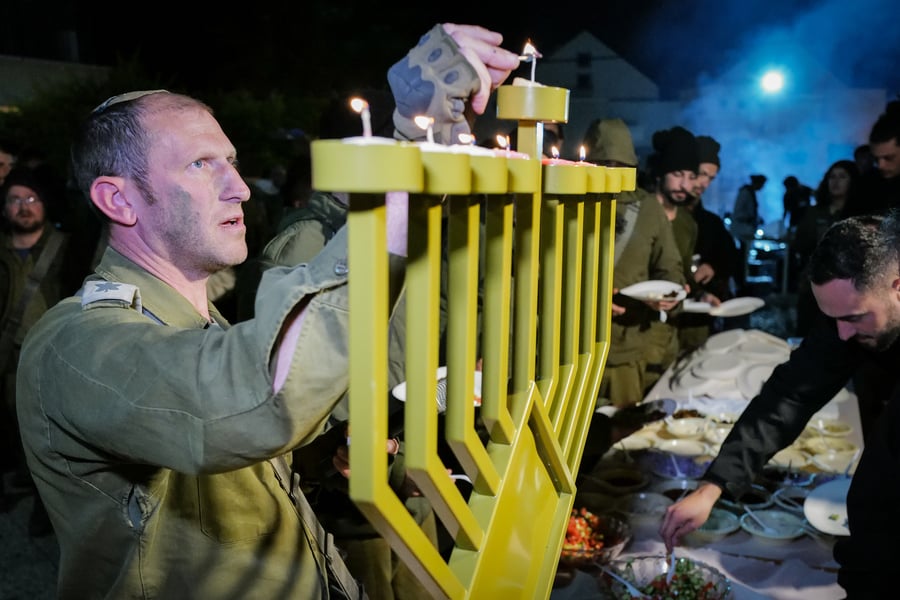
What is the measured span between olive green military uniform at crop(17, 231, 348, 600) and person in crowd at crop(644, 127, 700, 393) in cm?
283

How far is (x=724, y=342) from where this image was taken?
3793 millimetres

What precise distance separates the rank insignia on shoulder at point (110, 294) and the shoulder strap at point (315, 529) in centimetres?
39

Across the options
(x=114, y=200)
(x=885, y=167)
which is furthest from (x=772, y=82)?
(x=114, y=200)

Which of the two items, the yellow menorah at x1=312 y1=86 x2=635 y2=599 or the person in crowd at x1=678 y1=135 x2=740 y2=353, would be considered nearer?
the yellow menorah at x1=312 y1=86 x2=635 y2=599

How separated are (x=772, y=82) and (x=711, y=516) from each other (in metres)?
9.84

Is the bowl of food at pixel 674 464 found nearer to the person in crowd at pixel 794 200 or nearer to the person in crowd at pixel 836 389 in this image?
the person in crowd at pixel 836 389

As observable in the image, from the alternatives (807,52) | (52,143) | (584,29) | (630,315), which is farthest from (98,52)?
(630,315)

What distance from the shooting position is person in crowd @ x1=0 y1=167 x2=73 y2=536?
12.2 ft

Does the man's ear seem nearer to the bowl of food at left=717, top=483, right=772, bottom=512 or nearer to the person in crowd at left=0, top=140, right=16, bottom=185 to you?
the bowl of food at left=717, top=483, right=772, bottom=512

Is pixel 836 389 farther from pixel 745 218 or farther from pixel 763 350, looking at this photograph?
pixel 745 218

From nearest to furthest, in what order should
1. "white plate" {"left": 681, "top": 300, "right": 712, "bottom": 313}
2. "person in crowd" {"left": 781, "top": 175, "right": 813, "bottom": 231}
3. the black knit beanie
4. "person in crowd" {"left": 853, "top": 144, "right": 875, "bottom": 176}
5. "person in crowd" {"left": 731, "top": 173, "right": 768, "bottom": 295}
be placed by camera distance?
"white plate" {"left": 681, "top": 300, "right": 712, "bottom": 313}
the black knit beanie
"person in crowd" {"left": 853, "top": 144, "right": 875, "bottom": 176}
"person in crowd" {"left": 731, "top": 173, "right": 768, "bottom": 295}
"person in crowd" {"left": 781, "top": 175, "right": 813, "bottom": 231}

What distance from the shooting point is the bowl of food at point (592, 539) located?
190 centimetres

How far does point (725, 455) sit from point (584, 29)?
9.67 meters

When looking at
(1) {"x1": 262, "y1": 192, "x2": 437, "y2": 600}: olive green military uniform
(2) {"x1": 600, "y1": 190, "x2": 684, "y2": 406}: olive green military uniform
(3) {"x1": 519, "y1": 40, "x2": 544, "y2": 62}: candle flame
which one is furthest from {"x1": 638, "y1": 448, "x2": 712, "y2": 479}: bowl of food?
(3) {"x1": 519, "y1": 40, "x2": 544, "y2": 62}: candle flame
